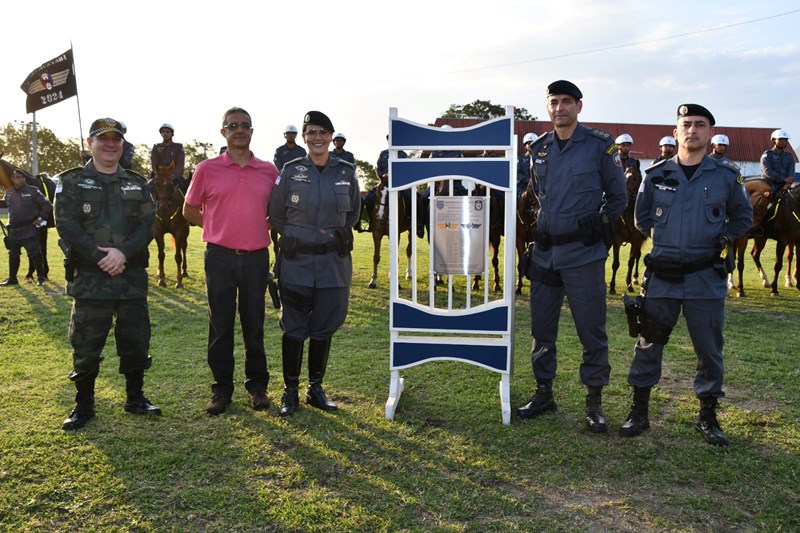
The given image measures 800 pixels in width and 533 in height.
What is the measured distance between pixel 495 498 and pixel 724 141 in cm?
934

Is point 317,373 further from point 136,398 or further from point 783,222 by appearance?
point 783,222

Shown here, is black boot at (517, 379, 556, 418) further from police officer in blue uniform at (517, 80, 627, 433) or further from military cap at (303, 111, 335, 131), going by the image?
military cap at (303, 111, 335, 131)

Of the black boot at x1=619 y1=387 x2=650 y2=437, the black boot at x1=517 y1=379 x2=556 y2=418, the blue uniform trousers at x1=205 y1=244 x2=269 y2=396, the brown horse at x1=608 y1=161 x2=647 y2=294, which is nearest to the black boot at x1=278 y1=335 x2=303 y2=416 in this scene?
the blue uniform trousers at x1=205 y1=244 x2=269 y2=396

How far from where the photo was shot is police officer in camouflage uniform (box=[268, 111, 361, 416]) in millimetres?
4230

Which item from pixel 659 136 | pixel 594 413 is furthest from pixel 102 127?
pixel 659 136

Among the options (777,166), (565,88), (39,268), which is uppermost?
(565,88)

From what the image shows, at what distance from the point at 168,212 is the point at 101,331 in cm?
615

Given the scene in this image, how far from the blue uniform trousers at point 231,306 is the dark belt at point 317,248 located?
1.16 feet

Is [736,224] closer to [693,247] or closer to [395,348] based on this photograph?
[693,247]

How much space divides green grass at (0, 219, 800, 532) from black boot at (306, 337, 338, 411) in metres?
0.11

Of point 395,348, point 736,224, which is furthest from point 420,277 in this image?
point 736,224

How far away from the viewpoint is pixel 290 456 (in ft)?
12.0

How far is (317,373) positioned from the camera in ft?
15.0

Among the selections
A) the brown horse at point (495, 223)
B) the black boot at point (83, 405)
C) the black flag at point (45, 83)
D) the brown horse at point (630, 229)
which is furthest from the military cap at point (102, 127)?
the black flag at point (45, 83)
